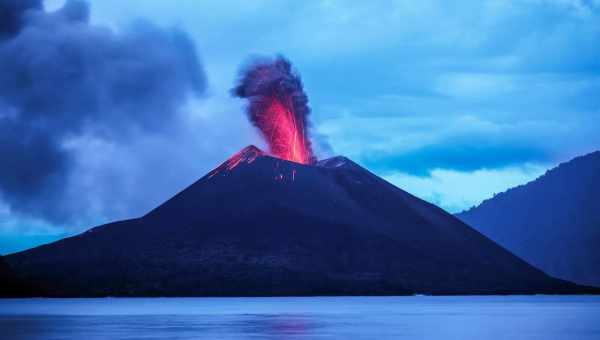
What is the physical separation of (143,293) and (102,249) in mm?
13283

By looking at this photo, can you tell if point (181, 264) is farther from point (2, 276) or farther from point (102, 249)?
point (2, 276)

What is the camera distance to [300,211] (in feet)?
617

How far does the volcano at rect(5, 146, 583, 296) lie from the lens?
569 feet

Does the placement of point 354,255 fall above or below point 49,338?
above

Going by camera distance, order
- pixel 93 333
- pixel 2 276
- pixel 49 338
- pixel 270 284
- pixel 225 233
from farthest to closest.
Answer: pixel 225 233 < pixel 270 284 < pixel 2 276 < pixel 93 333 < pixel 49 338

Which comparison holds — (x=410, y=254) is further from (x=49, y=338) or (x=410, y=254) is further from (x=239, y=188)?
(x=49, y=338)

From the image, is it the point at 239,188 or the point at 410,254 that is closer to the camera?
the point at 410,254

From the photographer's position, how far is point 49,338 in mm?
48125

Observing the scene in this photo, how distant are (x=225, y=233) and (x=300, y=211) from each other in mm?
15532

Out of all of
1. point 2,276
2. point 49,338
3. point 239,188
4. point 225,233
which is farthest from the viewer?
point 239,188

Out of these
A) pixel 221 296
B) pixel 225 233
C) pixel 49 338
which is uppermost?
pixel 225 233

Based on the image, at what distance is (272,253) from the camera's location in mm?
177250

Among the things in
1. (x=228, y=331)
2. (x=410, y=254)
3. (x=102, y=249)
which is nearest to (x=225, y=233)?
(x=102, y=249)

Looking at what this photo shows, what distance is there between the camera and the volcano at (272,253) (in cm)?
17338
